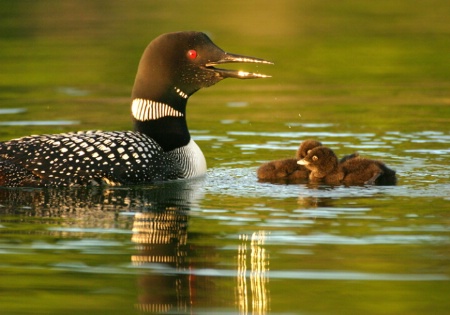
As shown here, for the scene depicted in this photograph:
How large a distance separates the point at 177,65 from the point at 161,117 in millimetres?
403

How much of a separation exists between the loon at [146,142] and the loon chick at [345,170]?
722 millimetres

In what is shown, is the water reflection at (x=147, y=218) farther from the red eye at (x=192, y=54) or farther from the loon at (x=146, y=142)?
the red eye at (x=192, y=54)

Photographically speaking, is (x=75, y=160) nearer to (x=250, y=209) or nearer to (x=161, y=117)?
(x=161, y=117)

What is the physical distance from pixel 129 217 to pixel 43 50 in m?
11.2

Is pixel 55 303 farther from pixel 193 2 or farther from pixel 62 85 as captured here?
pixel 193 2

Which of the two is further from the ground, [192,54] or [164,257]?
[192,54]

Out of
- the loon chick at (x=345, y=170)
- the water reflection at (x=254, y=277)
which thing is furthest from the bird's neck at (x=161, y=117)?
the water reflection at (x=254, y=277)

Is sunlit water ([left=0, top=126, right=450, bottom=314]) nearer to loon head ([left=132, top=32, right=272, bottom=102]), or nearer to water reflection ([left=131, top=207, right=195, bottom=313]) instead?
water reflection ([left=131, top=207, right=195, bottom=313])

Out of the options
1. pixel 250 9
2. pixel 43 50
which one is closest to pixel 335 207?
pixel 43 50

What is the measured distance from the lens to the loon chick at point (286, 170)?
338 inches

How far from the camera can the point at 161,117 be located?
8.95m

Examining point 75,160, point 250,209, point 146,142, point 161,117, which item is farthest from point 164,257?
point 161,117

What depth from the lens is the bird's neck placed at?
892 cm

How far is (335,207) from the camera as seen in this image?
296 inches
